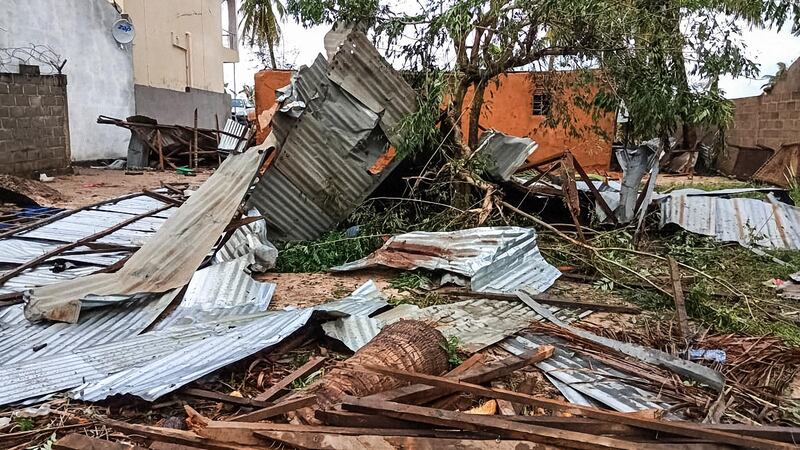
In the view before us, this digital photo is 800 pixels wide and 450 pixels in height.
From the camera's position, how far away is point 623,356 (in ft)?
11.6

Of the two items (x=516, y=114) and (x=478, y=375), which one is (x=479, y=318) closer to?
(x=478, y=375)

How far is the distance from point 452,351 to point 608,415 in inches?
46.0

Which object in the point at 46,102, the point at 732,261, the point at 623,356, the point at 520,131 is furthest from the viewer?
the point at 520,131

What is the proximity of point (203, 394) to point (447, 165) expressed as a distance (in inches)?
169

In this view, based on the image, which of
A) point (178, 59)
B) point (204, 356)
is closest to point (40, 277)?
point (204, 356)

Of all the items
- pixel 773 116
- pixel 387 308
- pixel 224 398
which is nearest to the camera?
pixel 224 398

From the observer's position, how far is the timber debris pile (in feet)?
8.18

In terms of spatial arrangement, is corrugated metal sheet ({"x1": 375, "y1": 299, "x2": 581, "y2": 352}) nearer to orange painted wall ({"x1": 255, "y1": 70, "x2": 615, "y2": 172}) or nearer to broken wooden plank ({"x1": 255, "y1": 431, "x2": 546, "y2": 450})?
broken wooden plank ({"x1": 255, "y1": 431, "x2": 546, "y2": 450})

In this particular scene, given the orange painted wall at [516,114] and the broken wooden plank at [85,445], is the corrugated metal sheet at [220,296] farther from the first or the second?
the orange painted wall at [516,114]

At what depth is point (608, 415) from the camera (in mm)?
2428

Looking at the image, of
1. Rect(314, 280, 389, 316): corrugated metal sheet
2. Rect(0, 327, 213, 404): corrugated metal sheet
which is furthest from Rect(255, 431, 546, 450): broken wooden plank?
Rect(314, 280, 389, 316): corrugated metal sheet

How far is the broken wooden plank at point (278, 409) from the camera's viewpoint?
244 centimetres

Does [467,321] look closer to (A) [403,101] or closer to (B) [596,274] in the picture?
(B) [596,274]

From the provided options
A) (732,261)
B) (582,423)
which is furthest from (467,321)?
(732,261)
